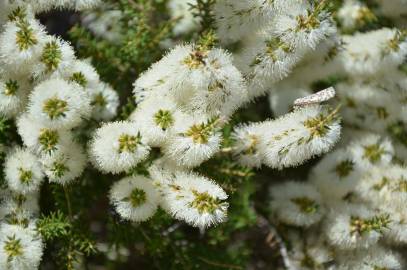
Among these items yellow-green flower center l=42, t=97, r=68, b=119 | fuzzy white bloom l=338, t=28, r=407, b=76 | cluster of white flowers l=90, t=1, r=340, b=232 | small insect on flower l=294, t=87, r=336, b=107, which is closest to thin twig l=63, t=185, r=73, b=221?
cluster of white flowers l=90, t=1, r=340, b=232

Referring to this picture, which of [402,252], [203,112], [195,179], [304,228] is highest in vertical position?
[203,112]

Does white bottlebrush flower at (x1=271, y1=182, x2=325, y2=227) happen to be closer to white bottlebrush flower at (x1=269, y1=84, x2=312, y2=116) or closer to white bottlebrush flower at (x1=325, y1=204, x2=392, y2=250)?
white bottlebrush flower at (x1=325, y1=204, x2=392, y2=250)

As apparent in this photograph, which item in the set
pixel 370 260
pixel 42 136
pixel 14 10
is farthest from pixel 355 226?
pixel 14 10

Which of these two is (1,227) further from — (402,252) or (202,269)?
(402,252)

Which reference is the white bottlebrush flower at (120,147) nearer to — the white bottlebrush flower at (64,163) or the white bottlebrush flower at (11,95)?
the white bottlebrush flower at (64,163)

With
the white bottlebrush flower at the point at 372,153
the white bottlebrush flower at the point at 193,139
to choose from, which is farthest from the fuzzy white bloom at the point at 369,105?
the white bottlebrush flower at the point at 193,139

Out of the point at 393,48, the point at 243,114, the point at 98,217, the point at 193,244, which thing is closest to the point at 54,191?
the point at 98,217
